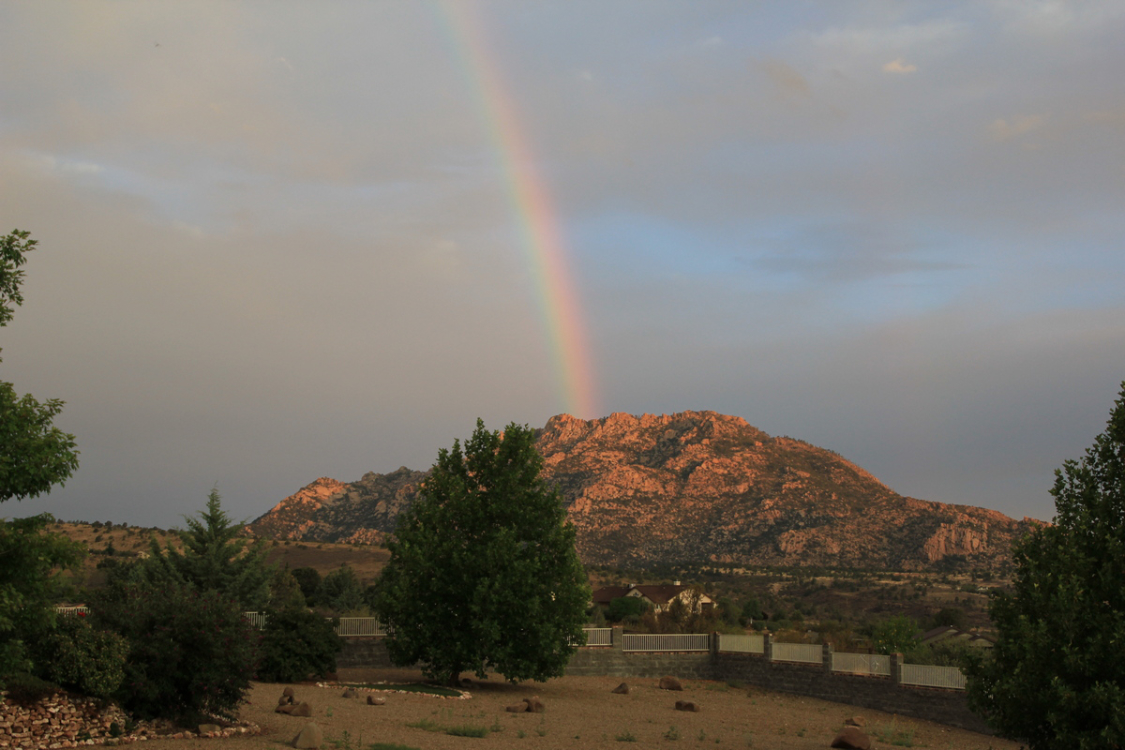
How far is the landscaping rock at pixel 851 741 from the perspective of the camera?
66.6 ft

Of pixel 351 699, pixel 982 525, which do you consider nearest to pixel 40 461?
pixel 351 699

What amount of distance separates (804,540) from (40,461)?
10079 centimetres

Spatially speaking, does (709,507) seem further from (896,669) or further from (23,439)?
(23,439)

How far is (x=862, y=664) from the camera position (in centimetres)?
2969

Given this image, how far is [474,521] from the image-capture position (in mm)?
30984

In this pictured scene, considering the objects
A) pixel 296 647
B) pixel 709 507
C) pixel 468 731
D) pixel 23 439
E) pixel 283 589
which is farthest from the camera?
pixel 709 507

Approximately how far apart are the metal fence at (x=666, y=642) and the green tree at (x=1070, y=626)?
2258cm

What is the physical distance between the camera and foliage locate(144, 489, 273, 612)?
40250mm

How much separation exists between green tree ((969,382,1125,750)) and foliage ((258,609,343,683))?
65.0 ft

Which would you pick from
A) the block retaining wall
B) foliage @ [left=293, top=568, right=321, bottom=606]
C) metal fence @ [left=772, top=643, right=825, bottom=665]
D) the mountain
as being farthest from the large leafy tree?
the mountain

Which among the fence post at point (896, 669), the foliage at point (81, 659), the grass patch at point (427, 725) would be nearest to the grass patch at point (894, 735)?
the fence post at point (896, 669)

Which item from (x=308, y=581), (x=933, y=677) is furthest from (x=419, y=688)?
(x=308, y=581)

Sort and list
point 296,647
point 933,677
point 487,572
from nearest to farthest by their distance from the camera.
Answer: point 933,677, point 296,647, point 487,572

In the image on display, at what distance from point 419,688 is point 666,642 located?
12736 millimetres
